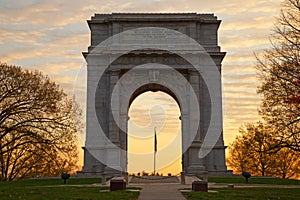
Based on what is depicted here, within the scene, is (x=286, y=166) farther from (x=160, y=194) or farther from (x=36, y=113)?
(x=160, y=194)

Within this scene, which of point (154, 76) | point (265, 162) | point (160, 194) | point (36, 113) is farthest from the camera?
point (265, 162)

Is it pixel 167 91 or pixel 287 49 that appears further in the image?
pixel 167 91

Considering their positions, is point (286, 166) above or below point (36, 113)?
below

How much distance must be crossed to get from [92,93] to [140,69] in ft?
15.7

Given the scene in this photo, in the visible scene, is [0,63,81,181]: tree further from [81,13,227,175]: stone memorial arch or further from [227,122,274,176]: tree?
[227,122,274,176]: tree

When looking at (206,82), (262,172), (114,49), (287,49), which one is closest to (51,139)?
(114,49)

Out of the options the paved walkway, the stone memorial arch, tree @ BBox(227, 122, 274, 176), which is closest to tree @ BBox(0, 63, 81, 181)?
the stone memorial arch

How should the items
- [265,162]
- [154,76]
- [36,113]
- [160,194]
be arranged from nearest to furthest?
[160,194], [36,113], [154,76], [265,162]

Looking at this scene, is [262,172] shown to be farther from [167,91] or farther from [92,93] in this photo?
[92,93]

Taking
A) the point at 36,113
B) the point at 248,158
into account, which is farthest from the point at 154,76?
the point at 248,158

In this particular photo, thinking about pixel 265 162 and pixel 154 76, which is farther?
pixel 265 162

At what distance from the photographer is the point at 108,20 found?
4438cm

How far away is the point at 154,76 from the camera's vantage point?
142 ft

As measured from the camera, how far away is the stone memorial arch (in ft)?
139
